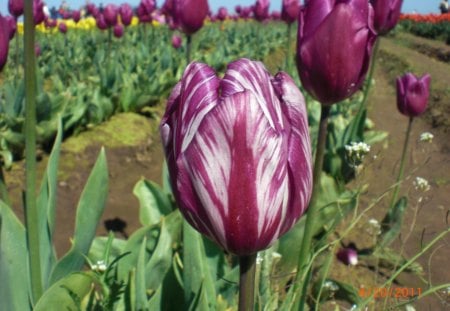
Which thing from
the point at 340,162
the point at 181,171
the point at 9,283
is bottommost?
the point at 340,162

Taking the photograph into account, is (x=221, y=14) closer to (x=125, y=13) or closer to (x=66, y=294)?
(x=125, y=13)

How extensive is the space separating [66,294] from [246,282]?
68 cm

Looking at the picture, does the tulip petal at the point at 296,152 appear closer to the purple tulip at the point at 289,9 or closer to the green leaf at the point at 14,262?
the green leaf at the point at 14,262

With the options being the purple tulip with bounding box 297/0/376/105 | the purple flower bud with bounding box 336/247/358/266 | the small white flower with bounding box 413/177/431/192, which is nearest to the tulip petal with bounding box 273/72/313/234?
the purple tulip with bounding box 297/0/376/105

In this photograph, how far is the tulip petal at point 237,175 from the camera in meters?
0.66

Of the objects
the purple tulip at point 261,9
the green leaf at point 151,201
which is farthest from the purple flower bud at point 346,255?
the purple tulip at point 261,9

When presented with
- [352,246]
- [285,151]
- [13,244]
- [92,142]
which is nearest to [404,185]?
[352,246]

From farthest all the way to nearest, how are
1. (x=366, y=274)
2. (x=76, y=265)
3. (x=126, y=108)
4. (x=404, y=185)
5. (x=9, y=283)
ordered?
1. (x=126, y=108)
2. (x=404, y=185)
3. (x=366, y=274)
4. (x=76, y=265)
5. (x=9, y=283)

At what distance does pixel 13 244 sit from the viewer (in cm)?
133

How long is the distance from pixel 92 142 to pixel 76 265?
289 centimetres

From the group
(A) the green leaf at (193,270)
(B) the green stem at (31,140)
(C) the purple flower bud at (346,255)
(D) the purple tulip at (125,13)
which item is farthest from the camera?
(D) the purple tulip at (125,13)

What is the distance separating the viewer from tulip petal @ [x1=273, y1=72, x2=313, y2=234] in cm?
72

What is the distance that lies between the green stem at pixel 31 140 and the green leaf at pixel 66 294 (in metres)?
0.06

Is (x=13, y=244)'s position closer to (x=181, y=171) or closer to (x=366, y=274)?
(x=181, y=171)
